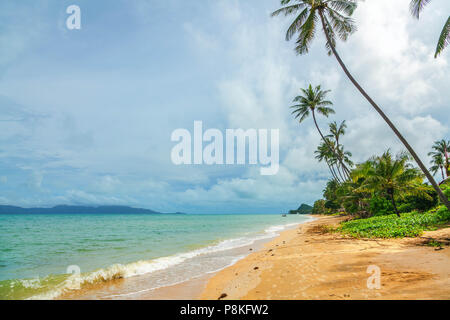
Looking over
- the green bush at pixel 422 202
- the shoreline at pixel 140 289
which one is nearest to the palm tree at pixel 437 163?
the green bush at pixel 422 202

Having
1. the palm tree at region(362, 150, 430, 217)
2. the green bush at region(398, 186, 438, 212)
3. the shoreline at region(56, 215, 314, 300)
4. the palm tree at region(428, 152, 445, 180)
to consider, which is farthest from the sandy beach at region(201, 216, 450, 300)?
the palm tree at region(428, 152, 445, 180)

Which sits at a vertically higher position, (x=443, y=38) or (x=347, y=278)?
(x=443, y=38)

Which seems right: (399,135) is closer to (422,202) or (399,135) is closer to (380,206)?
(422,202)

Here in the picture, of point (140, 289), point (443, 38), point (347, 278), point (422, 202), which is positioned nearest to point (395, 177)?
point (422, 202)

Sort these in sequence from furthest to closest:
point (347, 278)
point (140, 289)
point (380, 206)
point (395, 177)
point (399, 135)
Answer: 1. point (380, 206)
2. point (395, 177)
3. point (399, 135)
4. point (140, 289)
5. point (347, 278)

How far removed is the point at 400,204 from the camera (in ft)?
83.3

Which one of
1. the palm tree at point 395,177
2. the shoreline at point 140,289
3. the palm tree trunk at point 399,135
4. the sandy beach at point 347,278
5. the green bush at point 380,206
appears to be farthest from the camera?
A: the green bush at point 380,206

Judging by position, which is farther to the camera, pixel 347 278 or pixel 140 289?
pixel 140 289

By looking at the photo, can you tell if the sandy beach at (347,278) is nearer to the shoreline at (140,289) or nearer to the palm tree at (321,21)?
the shoreline at (140,289)

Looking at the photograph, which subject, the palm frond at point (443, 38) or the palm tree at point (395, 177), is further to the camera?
the palm tree at point (395, 177)

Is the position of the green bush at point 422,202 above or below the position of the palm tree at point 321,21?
below

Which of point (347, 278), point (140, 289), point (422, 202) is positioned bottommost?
point (140, 289)
